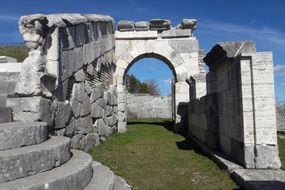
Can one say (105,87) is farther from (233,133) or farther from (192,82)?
(233,133)

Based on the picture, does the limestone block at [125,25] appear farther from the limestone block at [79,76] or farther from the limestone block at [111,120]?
the limestone block at [79,76]

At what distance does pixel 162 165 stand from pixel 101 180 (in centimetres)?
249

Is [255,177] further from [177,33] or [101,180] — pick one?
[177,33]

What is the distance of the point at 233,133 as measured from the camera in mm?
5328

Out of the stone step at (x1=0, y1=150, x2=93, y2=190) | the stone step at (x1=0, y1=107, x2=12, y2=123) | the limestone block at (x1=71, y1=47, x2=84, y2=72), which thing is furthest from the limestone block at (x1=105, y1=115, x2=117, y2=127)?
the stone step at (x1=0, y1=150, x2=93, y2=190)

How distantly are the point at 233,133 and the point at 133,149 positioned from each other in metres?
2.70

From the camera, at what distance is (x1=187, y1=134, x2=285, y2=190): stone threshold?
12.2 feet

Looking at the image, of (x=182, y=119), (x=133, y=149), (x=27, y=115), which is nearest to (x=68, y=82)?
(x=27, y=115)

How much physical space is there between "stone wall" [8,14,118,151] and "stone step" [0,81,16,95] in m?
0.39

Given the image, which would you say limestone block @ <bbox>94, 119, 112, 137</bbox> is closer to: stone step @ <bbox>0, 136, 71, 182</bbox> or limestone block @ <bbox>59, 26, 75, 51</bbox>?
limestone block @ <bbox>59, 26, 75, 51</bbox>

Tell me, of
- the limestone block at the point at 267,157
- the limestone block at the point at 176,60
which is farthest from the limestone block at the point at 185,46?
the limestone block at the point at 267,157

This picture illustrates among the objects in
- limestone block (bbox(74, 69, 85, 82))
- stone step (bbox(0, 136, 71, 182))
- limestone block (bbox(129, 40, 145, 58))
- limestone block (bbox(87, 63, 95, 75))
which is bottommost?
stone step (bbox(0, 136, 71, 182))

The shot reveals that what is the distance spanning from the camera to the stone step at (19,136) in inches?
115

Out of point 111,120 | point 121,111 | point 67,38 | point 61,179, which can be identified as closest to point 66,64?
point 67,38
